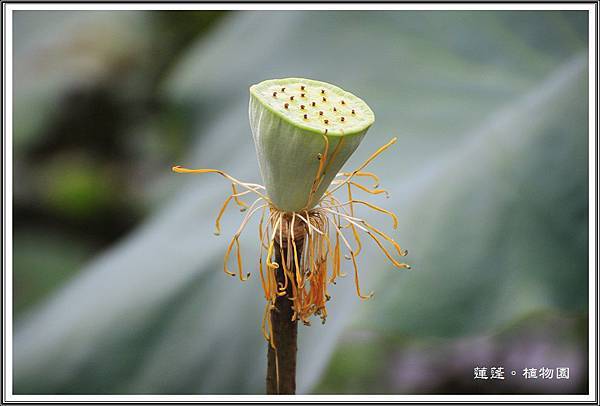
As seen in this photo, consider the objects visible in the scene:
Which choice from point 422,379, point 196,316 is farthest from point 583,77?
point 196,316

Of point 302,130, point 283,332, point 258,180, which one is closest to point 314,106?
point 302,130

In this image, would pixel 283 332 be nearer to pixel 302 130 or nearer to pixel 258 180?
pixel 302 130

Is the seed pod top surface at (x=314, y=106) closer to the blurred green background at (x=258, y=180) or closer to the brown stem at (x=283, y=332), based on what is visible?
the brown stem at (x=283, y=332)

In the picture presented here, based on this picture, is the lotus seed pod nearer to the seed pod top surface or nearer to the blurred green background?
the seed pod top surface

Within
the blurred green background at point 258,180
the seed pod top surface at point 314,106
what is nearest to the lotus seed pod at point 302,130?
the seed pod top surface at point 314,106

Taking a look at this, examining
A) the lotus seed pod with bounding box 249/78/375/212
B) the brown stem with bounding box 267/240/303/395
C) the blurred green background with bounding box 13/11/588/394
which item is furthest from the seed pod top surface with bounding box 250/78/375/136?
the blurred green background with bounding box 13/11/588/394
